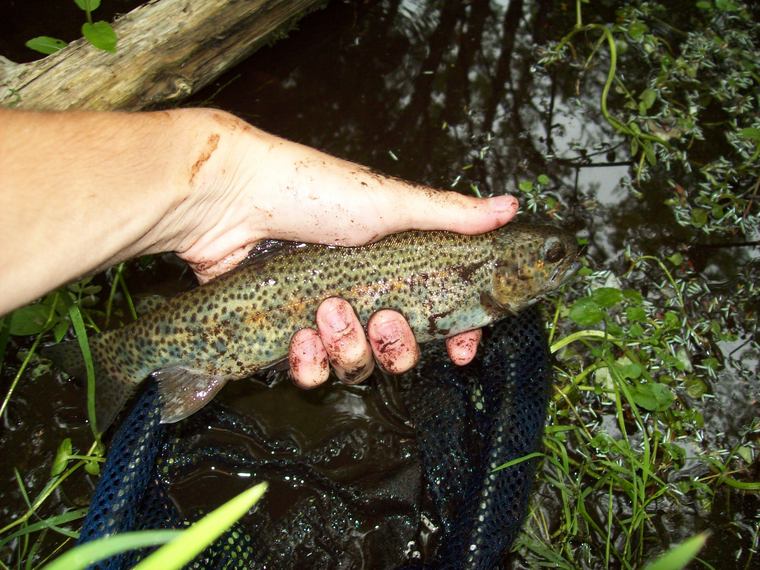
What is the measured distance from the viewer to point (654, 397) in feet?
12.0

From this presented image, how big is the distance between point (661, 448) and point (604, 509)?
0.55m

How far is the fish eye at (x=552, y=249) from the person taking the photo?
11.1 ft

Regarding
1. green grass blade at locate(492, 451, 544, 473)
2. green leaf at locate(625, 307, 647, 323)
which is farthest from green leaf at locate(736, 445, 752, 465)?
green grass blade at locate(492, 451, 544, 473)

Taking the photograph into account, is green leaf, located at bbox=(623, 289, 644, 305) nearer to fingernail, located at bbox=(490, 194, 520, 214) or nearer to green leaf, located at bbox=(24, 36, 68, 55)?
fingernail, located at bbox=(490, 194, 520, 214)

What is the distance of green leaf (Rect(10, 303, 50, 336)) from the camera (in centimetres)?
351

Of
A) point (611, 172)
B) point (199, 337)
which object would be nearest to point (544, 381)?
point (199, 337)

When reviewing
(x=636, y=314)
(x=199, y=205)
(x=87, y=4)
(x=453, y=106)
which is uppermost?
(x=87, y=4)

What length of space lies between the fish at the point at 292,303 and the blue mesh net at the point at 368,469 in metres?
0.19

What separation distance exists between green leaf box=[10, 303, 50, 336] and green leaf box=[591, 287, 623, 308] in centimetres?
335

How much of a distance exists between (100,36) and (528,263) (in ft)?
8.81

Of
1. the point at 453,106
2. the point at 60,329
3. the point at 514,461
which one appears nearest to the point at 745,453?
the point at 514,461

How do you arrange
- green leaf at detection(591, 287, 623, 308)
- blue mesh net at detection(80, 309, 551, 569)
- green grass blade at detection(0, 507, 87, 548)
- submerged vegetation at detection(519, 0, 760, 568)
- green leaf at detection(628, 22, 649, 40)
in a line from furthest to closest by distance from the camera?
green leaf at detection(628, 22, 649, 40), green leaf at detection(591, 287, 623, 308), submerged vegetation at detection(519, 0, 760, 568), green grass blade at detection(0, 507, 87, 548), blue mesh net at detection(80, 309, 551, 569)

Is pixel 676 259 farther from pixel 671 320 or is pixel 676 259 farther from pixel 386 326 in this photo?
pixel 386 326

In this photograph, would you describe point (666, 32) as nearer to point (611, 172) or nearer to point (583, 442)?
point (611, 172)
